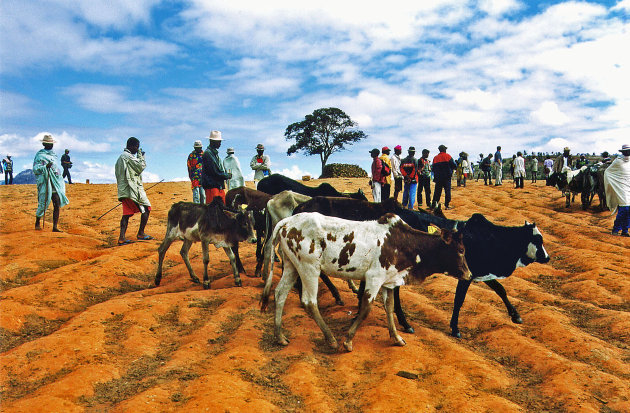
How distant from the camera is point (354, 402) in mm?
4547

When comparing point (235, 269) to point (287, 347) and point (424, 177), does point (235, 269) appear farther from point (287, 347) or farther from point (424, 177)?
point (424, 177)

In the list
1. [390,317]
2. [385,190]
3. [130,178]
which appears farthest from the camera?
[385,190]

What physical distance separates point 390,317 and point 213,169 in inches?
235

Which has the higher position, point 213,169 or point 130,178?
point 213,169

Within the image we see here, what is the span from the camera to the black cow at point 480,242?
684cm

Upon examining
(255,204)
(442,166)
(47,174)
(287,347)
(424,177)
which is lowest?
(287,347)

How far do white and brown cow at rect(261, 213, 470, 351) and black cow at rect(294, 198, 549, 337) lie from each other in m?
0.73

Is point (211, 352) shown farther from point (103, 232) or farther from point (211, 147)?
point (103, 232)

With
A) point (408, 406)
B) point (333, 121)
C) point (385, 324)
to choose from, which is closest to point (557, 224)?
point (385, 324)

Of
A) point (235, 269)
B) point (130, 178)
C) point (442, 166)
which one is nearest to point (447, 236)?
point (235, 269)

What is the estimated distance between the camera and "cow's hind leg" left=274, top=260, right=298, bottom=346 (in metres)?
5.90

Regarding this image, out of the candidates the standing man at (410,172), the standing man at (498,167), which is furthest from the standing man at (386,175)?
the standing man at (498,167)

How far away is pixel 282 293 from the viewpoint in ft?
19.9

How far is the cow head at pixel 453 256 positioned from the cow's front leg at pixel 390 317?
3.04 feet
